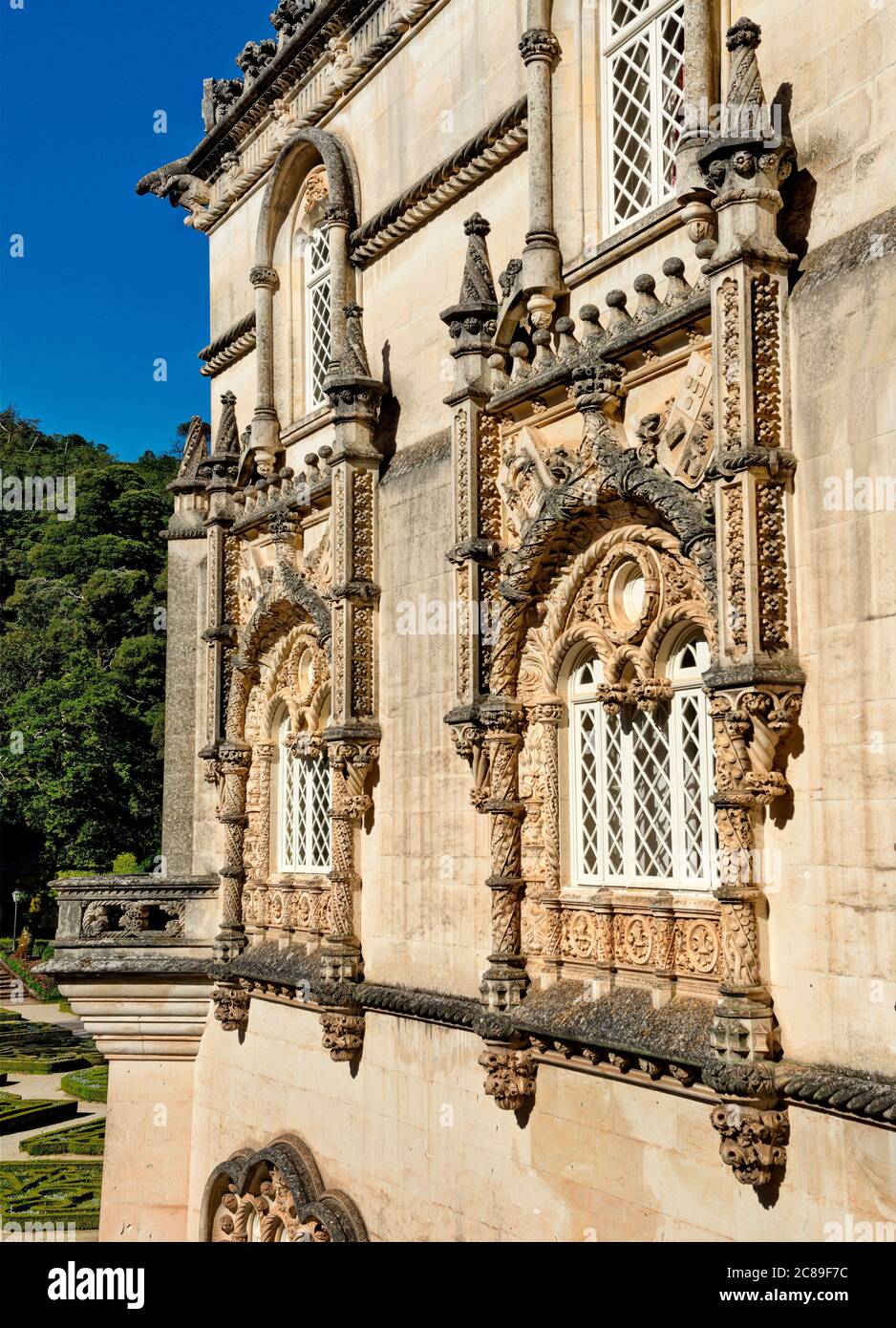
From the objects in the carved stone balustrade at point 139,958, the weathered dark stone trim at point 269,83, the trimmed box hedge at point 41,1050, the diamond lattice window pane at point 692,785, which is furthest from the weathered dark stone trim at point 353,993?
the trimmed box hedge at point 41,1050

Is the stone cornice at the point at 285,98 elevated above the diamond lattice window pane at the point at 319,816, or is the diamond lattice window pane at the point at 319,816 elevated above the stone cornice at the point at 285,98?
the stone cornice at the point at 285,98

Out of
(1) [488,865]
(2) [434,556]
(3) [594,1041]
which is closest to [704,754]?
(3) [594,1041]

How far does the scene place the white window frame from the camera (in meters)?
17.0

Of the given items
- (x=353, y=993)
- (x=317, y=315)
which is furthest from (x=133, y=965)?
(x=317, y=315)

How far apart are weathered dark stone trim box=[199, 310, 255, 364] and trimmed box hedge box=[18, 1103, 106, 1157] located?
55.7ft

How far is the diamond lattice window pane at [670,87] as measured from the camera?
34.9ft

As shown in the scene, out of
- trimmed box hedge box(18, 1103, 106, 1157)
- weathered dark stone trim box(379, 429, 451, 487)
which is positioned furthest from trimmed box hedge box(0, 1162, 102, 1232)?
weathered dark stone trim box(379, 429, 451, 487)

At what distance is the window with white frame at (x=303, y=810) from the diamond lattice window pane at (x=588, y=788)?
515 centimetres

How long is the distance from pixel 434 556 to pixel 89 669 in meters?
41.8

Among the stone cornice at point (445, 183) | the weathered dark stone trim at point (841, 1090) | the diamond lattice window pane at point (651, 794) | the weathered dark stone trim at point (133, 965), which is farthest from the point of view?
the weathered dark stone trim at point (133, 965)

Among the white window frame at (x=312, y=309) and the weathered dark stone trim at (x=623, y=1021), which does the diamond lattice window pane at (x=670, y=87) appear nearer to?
the weathered dark stone trim at (x=623, y=1021)

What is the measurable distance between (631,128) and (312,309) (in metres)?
6.90

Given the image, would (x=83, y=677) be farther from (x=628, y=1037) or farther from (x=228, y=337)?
(x=628, y=1037)

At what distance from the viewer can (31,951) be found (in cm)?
5603
